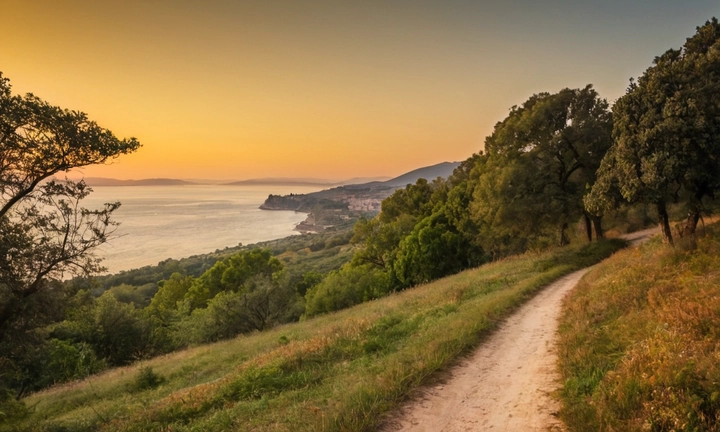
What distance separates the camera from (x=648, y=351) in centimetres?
677

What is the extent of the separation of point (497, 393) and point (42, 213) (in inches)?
573

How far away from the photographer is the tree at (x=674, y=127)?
529 inches

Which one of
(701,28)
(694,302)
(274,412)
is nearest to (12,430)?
(274,412)

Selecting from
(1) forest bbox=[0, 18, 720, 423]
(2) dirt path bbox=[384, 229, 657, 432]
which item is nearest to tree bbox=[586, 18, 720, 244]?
(1) forest bbox=[0, 18, 720, 423]

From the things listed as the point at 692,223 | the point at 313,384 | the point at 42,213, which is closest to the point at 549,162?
the point at 692,223

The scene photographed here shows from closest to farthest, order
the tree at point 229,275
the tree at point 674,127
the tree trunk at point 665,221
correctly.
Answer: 1. the tree at point 674,127
2. the tree trunk at point 665,221
3. the tree at point 229,275

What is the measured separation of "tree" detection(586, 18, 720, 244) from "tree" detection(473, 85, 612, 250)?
1118 centimetres

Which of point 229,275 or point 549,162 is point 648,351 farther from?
point 229,275

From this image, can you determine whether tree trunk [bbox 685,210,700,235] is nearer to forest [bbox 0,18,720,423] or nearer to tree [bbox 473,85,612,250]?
forest [bbox 0,18,720,423]

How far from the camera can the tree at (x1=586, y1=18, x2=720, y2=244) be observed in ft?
44.1

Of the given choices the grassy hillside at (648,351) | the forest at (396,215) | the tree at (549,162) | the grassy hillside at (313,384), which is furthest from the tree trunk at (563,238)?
the grassy hillside at (648,351)

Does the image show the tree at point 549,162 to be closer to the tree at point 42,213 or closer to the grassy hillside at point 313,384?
the grassy hillside at point 313,384

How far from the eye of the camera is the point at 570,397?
22.1 feet

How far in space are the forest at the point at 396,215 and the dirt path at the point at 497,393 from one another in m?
9.29
